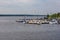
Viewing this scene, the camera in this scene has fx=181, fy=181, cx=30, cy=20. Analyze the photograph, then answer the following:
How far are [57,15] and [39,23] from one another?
22.9 meters

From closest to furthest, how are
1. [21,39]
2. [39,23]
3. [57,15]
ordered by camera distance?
[21,39] < [39,23] < [57,15]

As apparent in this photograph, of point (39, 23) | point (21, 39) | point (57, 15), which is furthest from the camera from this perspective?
point (57, 15)

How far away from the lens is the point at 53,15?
72.2 metres

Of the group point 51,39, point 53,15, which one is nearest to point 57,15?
point 53,15

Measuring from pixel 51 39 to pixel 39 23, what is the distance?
28877mm

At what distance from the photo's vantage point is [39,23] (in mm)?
50844

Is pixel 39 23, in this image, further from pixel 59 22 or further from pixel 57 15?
pixel 57 15

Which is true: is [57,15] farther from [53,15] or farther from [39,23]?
[39,23]

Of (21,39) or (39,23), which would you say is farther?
(39,23)

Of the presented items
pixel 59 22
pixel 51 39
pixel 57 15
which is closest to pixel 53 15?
pixel 57 15

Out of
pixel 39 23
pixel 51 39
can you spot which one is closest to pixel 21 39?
pixel 51 39

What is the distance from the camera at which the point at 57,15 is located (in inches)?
2837

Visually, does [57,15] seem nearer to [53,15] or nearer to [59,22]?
[53,15]

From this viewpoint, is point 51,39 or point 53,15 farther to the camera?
point 53,15
